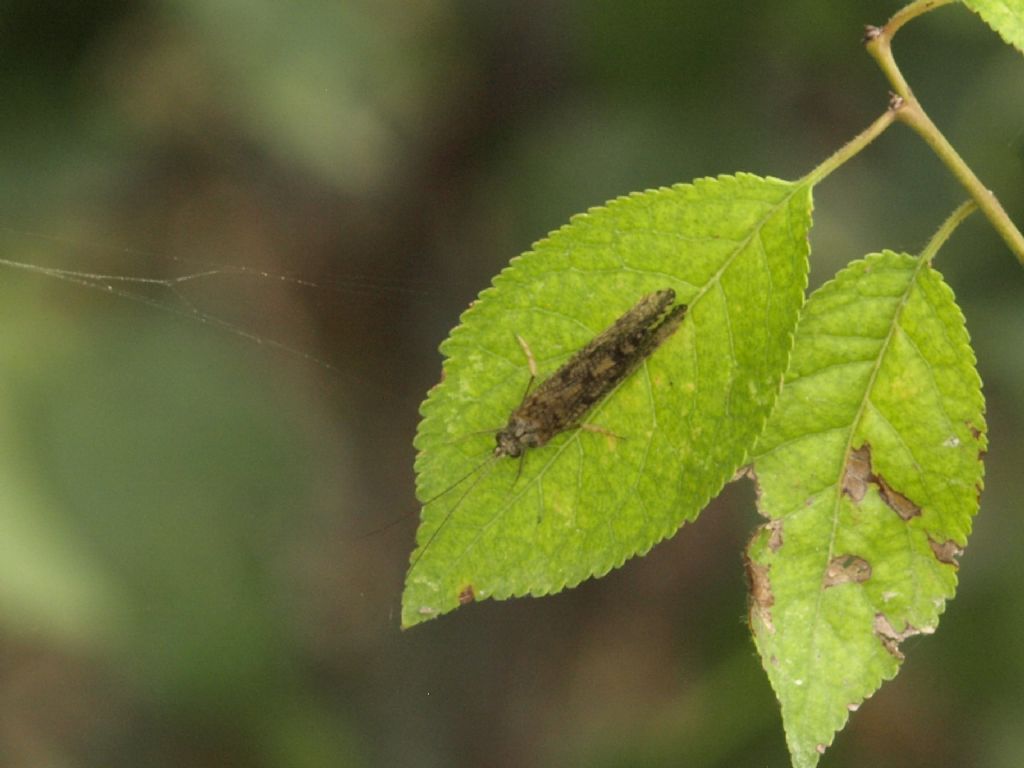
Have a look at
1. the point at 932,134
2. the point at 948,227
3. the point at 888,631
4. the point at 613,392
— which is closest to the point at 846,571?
the point at 888,631

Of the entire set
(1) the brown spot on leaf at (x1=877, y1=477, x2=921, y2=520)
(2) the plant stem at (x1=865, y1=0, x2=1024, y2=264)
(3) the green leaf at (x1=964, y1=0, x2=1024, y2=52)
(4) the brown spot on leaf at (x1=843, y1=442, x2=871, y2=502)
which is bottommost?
(1) the brown spot on leaf at (x1=877, y1=477, x2=921, y2=520)

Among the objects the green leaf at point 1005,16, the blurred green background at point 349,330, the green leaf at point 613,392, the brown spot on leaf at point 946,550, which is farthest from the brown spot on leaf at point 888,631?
the blurred green background at point 349,330

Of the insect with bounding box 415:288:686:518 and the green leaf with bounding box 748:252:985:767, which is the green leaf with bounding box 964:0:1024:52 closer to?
the green leaf with bounding box 748:252:985:767

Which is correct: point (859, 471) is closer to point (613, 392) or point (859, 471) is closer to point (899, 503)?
point (899, 503)

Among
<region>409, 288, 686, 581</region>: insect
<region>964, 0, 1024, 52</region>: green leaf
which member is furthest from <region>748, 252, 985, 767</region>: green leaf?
<region>964, 0, 1024, 52</region>: green leaf

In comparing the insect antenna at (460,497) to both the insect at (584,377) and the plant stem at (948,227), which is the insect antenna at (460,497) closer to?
the insect at (584,377)

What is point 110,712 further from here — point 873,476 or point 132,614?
point 873,476
